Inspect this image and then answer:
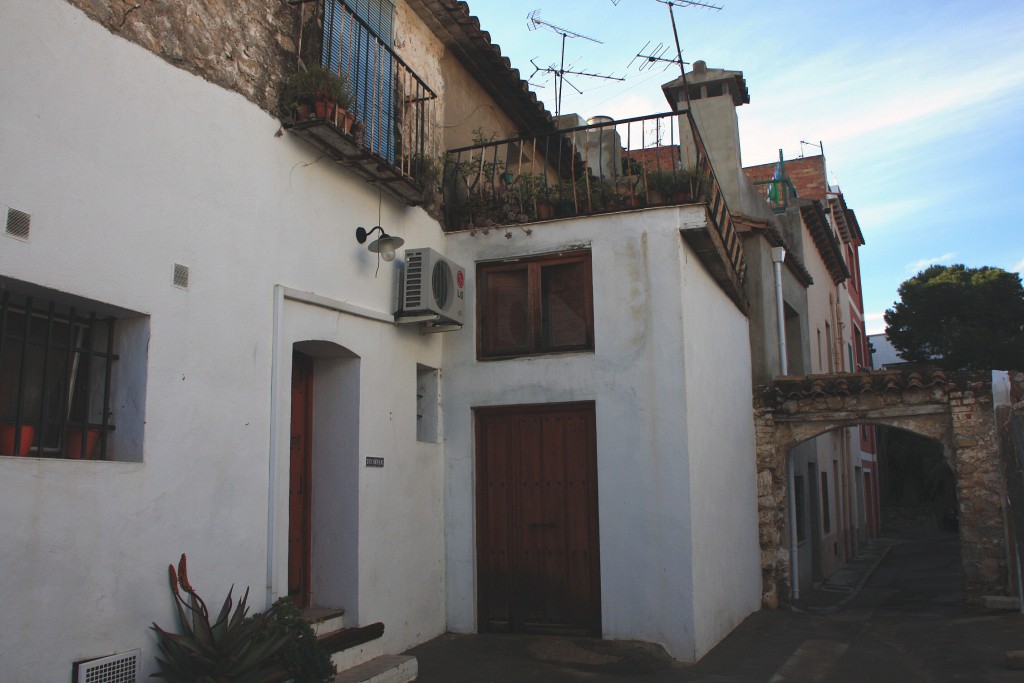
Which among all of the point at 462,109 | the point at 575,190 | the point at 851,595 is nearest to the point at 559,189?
the point at 575,190

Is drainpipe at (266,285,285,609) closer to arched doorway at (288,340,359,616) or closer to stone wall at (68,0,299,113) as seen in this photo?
arched doorway at (288,340,359,616)

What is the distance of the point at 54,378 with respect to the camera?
495 centimetres

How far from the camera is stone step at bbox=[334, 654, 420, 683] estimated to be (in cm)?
623

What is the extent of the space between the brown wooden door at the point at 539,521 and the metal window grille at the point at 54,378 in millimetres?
4424

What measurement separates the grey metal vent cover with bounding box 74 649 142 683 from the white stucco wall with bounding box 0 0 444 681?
53 millimetres

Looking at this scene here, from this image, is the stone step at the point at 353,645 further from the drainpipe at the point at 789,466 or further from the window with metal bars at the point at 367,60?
the drainpipe at the point at 789,466

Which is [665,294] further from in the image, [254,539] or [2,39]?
[2,39]

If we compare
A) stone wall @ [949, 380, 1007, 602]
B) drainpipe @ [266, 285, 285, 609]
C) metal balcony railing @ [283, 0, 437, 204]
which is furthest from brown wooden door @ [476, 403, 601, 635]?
stone wall @ [949, 380, 1007, 602]

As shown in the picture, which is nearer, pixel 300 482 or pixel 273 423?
pixel 273 423

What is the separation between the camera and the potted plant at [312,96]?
21.3 feet

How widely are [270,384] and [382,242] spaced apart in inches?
71.6

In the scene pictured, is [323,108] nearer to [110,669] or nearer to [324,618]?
[324,618]

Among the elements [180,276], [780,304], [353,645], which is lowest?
[353,645]

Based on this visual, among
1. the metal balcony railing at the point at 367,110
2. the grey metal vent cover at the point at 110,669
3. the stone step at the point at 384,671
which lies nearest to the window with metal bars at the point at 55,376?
the grey metal vent cover at the point at 110,669
